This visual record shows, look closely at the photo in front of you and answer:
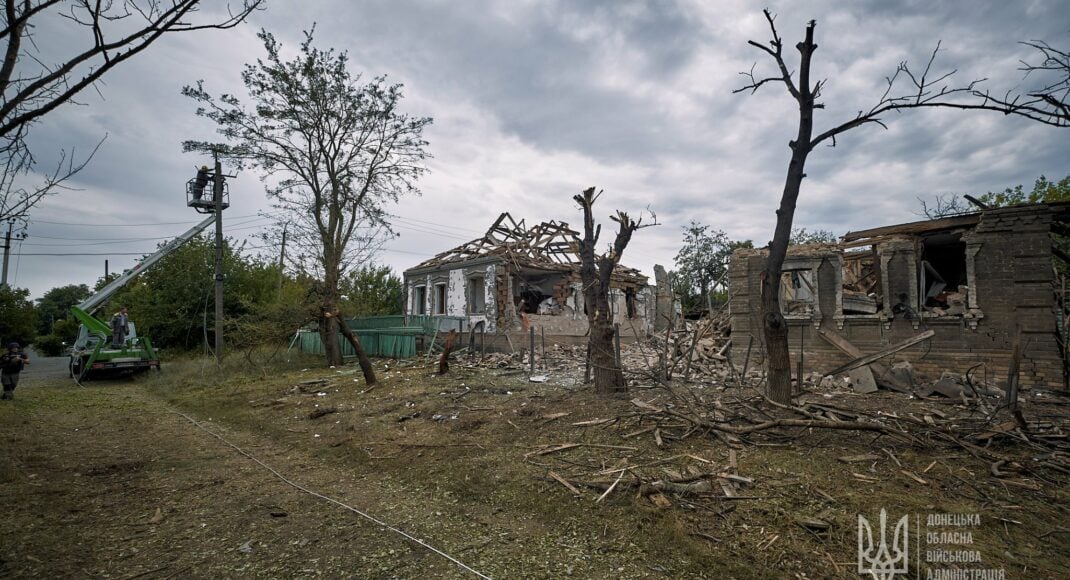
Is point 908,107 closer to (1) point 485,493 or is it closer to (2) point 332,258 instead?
(1) point 485,493

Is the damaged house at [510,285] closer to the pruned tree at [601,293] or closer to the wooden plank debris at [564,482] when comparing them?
the pruned tree at [601,293]

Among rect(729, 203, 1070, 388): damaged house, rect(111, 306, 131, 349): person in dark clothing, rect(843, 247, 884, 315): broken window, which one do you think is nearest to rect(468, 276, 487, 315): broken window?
rect(729, 203, 1070, 388): damaged house

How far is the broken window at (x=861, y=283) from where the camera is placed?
40.8ft

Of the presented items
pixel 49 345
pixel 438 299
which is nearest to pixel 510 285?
pixel 438 299

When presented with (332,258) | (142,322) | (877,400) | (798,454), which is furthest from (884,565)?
(142,322)

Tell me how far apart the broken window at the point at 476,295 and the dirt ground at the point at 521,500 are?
1207 centimetres

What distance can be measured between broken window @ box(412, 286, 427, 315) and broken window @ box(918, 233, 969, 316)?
61.6 feet

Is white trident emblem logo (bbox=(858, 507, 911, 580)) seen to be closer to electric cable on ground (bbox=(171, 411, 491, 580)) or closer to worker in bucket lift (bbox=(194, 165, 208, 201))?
electric cable on ground (bbox=(171, 411, 491, 580))

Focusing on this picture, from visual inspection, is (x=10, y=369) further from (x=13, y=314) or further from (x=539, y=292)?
(x=13, y=314)

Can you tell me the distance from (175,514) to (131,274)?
720 inches

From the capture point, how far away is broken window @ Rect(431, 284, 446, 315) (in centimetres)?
2197

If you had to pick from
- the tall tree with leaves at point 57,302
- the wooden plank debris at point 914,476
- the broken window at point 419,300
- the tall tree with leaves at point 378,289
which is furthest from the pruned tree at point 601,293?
the tall tree with leaves at point 57,302

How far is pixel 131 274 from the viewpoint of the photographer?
1784cm

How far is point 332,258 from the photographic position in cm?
1633
